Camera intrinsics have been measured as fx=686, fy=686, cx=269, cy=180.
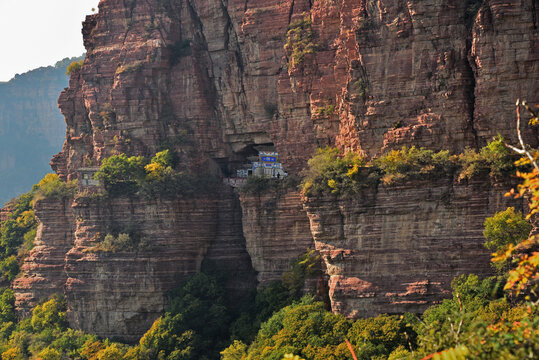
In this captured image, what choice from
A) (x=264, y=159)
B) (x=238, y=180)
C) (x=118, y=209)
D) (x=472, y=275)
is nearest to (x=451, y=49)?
(x=472, y=275)

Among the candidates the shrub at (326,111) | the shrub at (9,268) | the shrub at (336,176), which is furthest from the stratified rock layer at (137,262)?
the shrub at (326,111)

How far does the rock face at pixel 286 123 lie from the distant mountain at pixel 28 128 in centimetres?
7135

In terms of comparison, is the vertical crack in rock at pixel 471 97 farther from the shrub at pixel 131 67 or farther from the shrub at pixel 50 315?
the shrub at pixel 50 315

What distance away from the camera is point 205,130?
43688 millimetres

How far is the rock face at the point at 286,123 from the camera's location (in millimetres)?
30703

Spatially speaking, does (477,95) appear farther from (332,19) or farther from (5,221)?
(5,221)

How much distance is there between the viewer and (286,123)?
39.7 meters

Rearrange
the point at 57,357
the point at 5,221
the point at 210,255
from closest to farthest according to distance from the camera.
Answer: the point at 57,357
the point at 210,255
the point at 5,221

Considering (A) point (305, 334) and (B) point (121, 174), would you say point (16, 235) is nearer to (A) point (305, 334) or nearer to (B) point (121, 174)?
(B) point (121, 174)

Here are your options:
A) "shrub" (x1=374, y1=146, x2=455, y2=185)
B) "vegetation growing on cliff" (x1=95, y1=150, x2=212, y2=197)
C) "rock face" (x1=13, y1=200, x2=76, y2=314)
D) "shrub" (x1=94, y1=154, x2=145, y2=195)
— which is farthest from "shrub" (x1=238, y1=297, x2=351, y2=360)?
"rock face" (x1=13, y1=200, x2=76, y2=314)

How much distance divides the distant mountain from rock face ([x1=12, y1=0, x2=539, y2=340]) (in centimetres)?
7135

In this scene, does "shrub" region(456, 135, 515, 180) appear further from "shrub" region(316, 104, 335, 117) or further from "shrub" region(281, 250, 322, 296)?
"shrub" region(281, 250, 322, 296)

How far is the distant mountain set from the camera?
115 metres

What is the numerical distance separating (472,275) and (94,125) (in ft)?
85.9
